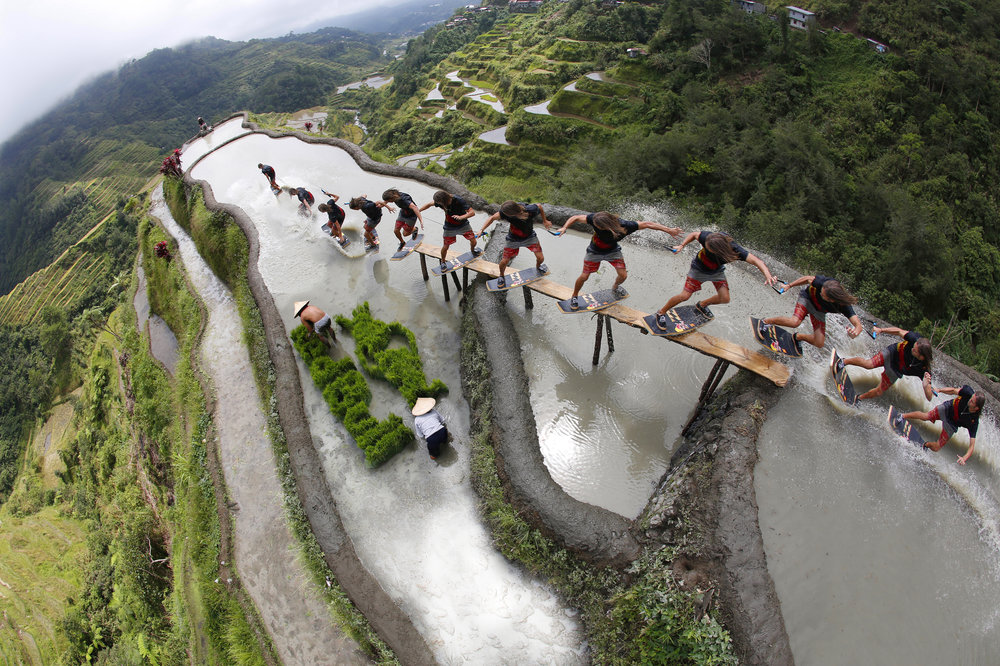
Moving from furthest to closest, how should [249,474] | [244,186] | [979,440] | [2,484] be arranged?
[2,484] → [244,186] → [249,474] → [979,440]

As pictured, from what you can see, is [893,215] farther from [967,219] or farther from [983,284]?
[967,219]

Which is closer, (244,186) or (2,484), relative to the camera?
(244,186)

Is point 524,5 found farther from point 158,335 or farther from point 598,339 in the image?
point 598,339

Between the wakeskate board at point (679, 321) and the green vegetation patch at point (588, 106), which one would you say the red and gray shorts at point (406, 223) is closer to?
the wakeskate board at point (679, 321)

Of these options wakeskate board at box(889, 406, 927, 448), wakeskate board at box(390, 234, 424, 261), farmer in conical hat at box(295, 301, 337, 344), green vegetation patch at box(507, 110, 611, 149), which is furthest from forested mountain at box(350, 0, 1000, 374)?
farmer in conical hat at box(295, 301, 337, 344)

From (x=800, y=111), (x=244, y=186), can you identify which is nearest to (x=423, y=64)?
(x=800, y=111)

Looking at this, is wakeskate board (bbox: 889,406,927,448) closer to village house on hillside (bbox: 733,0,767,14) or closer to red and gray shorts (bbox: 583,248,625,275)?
red and gray shorts (bbox: 583,248,625,275)
